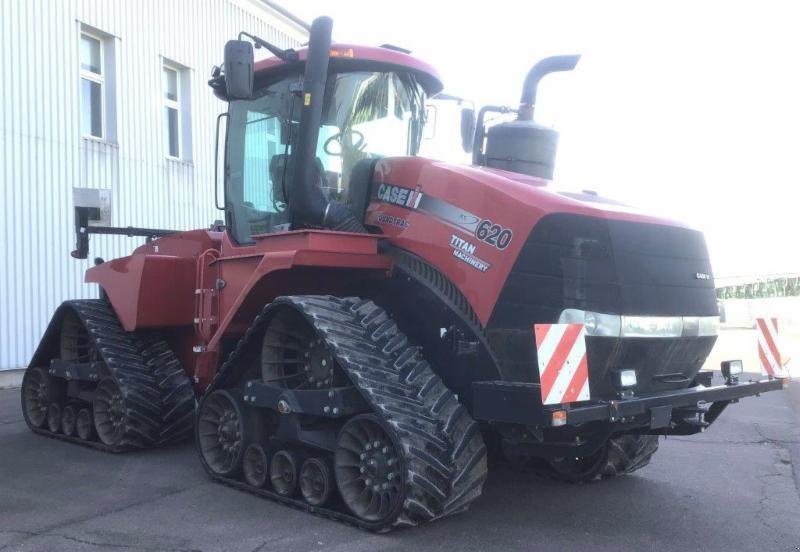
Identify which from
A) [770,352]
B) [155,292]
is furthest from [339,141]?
[770,352]

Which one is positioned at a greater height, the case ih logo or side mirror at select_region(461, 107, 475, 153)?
side mirror at select_region(461, 107, 475, 153)

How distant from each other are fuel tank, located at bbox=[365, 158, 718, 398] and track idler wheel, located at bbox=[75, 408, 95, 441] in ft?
12.7

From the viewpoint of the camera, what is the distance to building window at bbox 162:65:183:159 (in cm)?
1428

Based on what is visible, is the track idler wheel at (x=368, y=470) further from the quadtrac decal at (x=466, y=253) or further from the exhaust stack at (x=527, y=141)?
the exhaust stack at (x=527, y=141)

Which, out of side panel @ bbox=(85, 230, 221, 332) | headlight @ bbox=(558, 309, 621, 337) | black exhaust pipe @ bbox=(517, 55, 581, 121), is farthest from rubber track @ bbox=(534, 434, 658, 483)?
side panel @ bbox=(85, 230, 221, 332)

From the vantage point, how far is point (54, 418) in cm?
791

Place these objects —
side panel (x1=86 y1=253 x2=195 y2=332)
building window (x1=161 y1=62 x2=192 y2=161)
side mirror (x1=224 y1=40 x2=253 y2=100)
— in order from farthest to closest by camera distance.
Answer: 1. building window (x1=161 y1=62 x2=192 y2=161)
2. side panel (x1=86 y1=253 x2=195 y2=332)
3. side mirror (x1=224 y1=40 x2=253 y2=100)

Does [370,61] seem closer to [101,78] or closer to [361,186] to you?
[361,186]

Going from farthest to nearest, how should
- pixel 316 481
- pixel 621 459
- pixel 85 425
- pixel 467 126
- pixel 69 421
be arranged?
pixel 69 421 < pixel 85 425 < pixel 467 126 < pixel 621 459 < pixel 316 481

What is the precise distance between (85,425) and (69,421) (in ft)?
0.93

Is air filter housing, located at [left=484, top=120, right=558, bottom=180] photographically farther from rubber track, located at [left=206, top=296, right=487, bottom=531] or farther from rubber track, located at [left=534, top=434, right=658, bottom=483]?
rubber track, located at [left=534, top=434, right=658, bottom=483]

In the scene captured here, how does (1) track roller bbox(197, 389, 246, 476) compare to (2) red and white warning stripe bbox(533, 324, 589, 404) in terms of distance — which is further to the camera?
(1) track roller bbox(197, 389, 246, 476)

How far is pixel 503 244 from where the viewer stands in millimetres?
4688

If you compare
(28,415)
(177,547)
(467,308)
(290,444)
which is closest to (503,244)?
(467,308)
